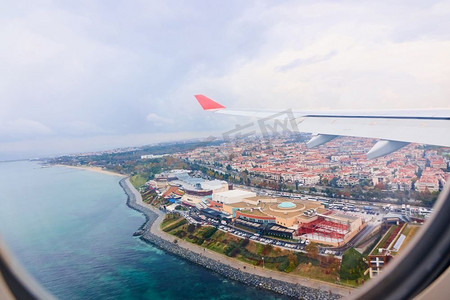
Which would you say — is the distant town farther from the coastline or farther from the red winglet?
the red winglet

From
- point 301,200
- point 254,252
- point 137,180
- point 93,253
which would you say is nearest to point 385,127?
point 254,252

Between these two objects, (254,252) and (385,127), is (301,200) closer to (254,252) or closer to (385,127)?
(254,252)

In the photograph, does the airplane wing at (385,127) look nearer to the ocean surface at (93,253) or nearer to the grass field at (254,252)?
the grass field at (254,252)

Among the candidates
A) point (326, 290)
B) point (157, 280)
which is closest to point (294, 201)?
point (326, 290)

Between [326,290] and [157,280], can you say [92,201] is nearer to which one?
[157,280]

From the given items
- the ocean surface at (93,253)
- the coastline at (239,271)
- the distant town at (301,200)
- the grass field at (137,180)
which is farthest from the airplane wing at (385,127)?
the grass field at (137,180)

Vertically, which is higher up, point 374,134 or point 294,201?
point 374,134
